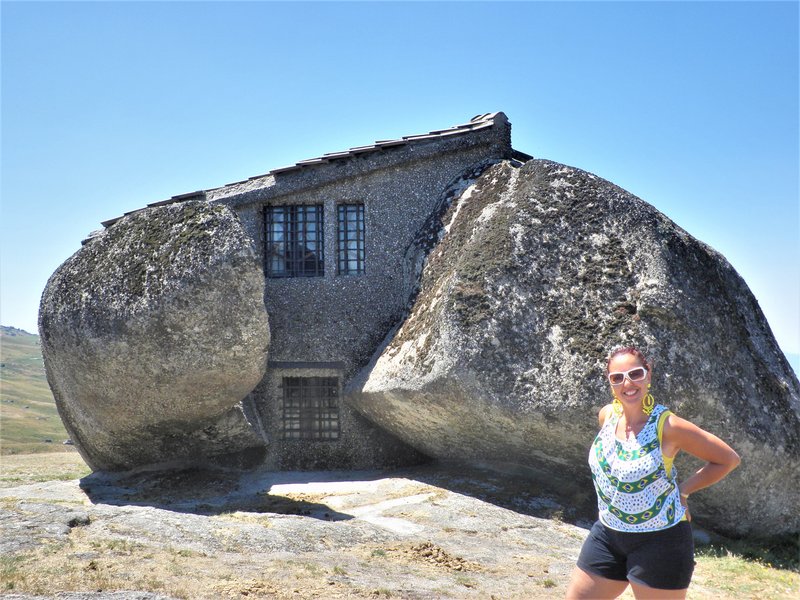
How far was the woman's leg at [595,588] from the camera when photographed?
5094mm

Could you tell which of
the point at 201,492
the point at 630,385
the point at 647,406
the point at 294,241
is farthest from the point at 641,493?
the point at 294,241

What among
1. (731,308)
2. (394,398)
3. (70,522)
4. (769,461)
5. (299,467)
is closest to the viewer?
(70,522)

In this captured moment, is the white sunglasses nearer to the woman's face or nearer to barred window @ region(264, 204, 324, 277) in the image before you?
the woman's face

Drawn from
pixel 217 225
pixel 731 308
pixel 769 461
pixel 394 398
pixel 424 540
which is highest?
pixel 217 225

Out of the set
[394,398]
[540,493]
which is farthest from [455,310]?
[540,493]

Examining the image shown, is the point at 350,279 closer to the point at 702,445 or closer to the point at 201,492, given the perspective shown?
the point at 201,492

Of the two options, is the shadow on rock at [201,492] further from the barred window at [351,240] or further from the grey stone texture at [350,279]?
→ the barred window at [351,240]

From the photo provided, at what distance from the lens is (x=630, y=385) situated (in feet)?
16.9

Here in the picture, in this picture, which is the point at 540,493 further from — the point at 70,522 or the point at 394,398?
the point at 70,522

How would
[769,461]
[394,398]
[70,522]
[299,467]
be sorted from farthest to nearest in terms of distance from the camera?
[299,467] → [394,398] → [769,461] → [70,522]

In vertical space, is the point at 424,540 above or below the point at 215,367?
below

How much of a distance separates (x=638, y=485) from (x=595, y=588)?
770 millimetres

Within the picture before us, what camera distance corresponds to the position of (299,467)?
1473 cm

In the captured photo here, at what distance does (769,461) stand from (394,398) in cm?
572
